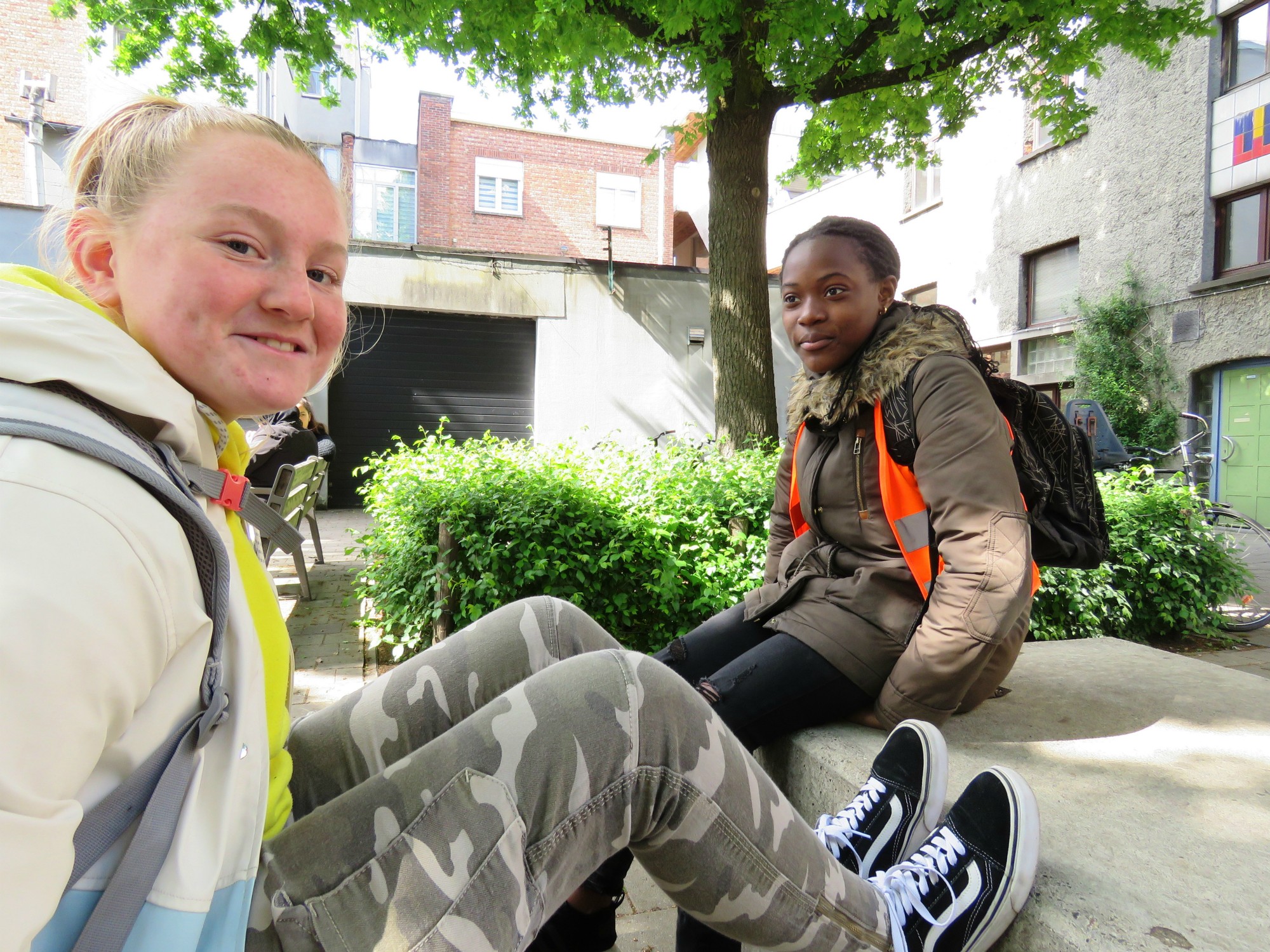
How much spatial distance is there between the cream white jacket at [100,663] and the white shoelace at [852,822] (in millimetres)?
1245

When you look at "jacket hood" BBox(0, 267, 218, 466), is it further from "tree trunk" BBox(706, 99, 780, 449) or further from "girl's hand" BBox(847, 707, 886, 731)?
"tree trunk" BBox(706, 99, 780, 449)

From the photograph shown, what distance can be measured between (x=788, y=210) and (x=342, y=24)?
815 inches

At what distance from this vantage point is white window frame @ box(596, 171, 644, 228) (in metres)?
25.8

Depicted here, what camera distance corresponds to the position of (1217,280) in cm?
1298

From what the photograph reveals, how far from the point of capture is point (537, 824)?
120 cm

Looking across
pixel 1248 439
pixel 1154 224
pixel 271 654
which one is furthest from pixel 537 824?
pixel 1154 224

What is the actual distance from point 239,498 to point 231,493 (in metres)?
0.03

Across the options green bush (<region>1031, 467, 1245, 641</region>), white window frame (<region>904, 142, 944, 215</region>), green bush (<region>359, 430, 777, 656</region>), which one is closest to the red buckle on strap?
green bush (<region>359, 430, 777, 656</region>)

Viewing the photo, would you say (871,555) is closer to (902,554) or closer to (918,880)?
(902,554)

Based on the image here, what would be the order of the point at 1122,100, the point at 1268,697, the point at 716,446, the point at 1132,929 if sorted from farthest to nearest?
the point at 1122,100 < the point at 716,446 < the point at 1268,697 < the point at 1132,929

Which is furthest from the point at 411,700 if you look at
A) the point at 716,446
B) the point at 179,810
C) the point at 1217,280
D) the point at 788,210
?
the point at 788,210

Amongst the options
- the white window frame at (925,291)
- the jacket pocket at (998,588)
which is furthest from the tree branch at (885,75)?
the white window frame at (925,291)

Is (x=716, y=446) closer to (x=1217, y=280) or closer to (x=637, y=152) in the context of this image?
(x=1217, y=280)

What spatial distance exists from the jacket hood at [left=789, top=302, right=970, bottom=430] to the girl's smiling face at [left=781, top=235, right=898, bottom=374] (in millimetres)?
55
